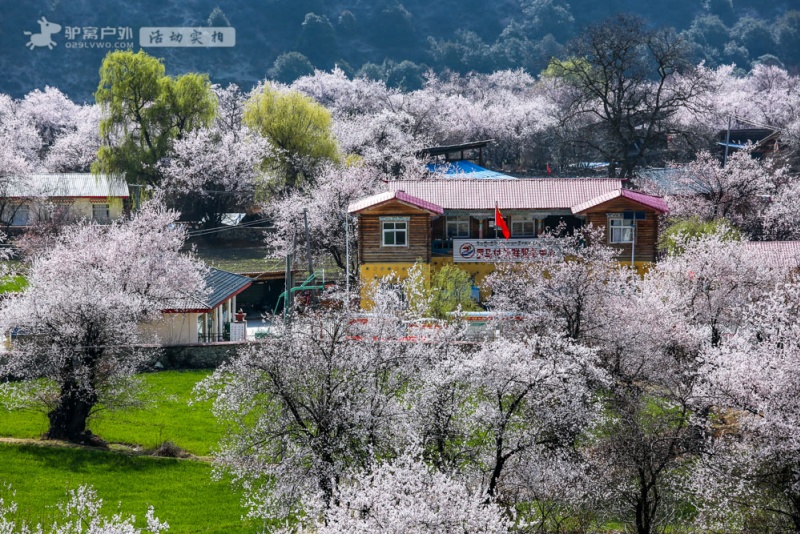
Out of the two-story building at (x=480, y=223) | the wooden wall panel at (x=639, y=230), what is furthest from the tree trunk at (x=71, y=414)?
the wooden wall panel at (x=639, y=230)

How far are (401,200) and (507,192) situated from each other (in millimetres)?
4875

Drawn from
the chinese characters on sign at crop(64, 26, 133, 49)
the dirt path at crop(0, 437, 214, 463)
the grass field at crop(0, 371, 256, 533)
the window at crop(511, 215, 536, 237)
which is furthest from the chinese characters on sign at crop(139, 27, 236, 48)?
the dirt path at crop(0, 437, 214, 463)

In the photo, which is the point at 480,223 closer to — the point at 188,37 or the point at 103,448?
the point at 103,448

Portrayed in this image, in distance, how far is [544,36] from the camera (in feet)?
511

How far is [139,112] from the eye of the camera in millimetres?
59969

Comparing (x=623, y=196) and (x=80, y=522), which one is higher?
(x=623, y=196)

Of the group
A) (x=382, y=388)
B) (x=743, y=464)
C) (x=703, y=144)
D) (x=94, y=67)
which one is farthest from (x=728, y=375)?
(x=94, y=67)

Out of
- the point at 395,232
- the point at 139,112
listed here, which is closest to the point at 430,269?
the point at 395,232

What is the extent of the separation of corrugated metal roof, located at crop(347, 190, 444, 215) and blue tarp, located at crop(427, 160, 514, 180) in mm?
15353

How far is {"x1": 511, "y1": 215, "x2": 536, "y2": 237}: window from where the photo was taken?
4556 centimetres

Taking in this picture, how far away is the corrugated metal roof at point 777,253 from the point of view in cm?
3900

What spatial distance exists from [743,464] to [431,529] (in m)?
10.3

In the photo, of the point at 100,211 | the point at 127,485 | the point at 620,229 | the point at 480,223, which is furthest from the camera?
the point at 100,211

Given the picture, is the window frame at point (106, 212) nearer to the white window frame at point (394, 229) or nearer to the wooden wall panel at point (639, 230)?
the white window frame at point (394, 229)
